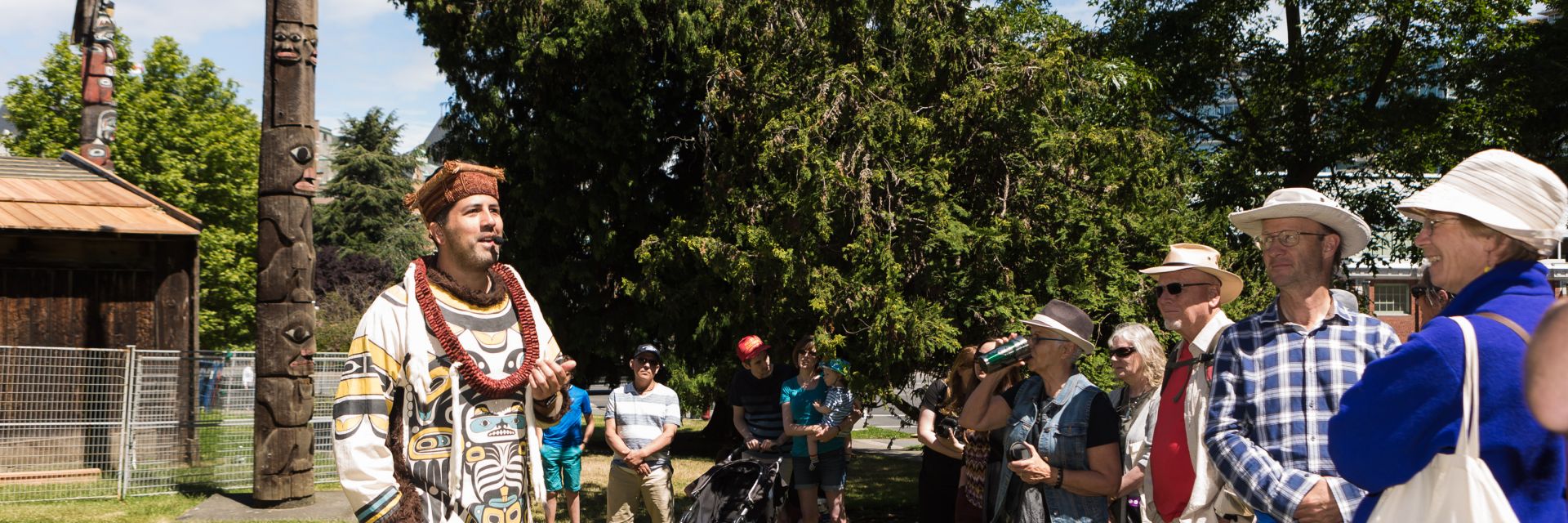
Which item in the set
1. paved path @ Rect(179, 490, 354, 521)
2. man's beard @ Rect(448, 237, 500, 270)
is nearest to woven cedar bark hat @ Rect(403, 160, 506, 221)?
man's beard @ Rect(448, 237, 500, 270)

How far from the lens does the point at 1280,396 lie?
11.1 feet

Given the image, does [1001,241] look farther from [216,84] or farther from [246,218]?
[216,84]

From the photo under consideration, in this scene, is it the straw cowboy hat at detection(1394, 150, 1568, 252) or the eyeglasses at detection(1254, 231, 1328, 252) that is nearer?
the straw cowboy hat at detection(1394, 150, 1568, 252)

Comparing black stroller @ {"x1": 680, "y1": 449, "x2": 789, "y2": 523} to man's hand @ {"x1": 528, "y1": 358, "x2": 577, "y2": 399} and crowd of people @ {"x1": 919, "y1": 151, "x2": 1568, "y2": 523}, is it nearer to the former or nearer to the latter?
crowd of people @ {"x1": 919, "y1": 151, "x2": 1568, "y2": 523}

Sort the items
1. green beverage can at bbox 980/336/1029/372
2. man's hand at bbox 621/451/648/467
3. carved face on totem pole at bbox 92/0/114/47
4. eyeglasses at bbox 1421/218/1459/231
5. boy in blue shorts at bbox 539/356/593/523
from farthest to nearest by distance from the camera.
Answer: carved face on totem pole at bbox 92/0/114/47 → boy in blue shorts at bbox 539/356/593/523 → man's hand at bbox 621/451/648/467 → green beverage can at bbox 980/336/1029/372 → eyeglasses at bbox 1421/218/1459/231

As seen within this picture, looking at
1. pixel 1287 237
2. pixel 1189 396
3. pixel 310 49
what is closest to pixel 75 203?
pixel 310 49

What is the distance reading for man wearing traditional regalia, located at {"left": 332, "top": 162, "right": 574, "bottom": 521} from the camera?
3.81 meters

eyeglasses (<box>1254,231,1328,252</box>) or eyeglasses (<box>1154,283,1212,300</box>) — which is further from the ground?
eyeglasses (<box>1254,231,1328,252</box>)

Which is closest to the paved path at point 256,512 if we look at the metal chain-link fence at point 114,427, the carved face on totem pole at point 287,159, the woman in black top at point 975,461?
the metal chain-link fence at point 114,427

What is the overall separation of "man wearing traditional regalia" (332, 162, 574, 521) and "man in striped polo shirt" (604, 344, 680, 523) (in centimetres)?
437

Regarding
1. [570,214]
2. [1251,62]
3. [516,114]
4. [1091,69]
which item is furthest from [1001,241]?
[516,114]

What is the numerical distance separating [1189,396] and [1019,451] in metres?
0.92

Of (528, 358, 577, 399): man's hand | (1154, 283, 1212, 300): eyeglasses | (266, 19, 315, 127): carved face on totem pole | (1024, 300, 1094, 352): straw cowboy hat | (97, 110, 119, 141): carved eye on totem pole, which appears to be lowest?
(528, 358, 577, 399): man's hand

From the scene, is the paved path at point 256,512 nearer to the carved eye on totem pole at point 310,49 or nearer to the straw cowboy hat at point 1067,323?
the carved eye on totem pole at point 310,49
